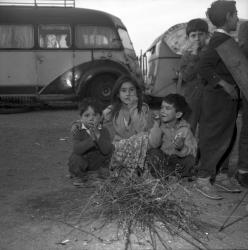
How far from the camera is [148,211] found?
308cm

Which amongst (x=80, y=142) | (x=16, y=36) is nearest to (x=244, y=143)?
(x=80, y=142)

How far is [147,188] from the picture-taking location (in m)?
3.32

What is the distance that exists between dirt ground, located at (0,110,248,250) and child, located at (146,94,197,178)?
0.29 m

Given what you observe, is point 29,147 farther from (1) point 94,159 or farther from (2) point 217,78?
(2) point 217,78

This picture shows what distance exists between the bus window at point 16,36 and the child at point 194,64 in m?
8.06

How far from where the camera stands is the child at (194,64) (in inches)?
178

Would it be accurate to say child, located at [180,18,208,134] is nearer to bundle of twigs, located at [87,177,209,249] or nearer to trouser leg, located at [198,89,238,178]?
trouser leg, located at [198,89,238,178]

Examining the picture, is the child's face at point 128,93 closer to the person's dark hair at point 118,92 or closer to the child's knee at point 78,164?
the person's dark hair at point 118,92

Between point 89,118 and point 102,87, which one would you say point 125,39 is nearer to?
point 102,87

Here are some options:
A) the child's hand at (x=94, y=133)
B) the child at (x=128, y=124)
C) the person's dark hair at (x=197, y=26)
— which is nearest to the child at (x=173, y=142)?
the child at (x=128, y=124)

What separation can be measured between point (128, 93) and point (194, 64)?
82 cm

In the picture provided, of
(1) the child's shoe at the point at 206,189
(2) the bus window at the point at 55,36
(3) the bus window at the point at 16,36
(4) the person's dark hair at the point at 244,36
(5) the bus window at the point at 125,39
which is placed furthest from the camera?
(5) the bus window at the point at 125,39

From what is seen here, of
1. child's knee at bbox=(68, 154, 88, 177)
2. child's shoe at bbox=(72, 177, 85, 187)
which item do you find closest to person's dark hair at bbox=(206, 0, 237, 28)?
child's knee at bbox=(68, 154, 88, 177)

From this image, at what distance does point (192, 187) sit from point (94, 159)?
1.01 m
